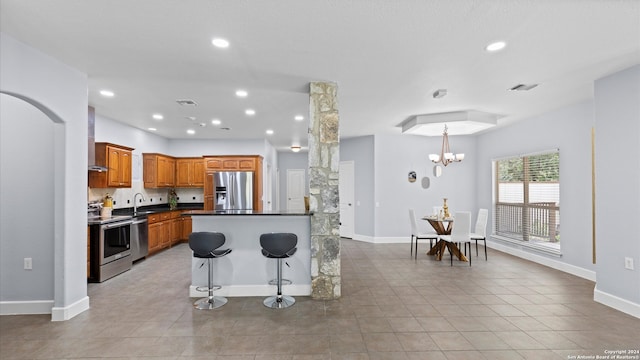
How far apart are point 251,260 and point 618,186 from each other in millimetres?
4541

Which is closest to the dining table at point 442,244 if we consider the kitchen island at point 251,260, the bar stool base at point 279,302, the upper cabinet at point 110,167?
the kitchen island at point 251,260

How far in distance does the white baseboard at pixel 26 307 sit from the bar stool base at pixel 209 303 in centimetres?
155

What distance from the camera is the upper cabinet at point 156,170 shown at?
6.98 m

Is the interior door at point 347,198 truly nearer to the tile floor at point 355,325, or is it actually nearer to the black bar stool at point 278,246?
the tile floor at point 355,325

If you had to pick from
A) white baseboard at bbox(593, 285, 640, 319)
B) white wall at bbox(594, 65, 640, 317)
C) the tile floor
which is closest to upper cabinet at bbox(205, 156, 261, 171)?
the tile floor

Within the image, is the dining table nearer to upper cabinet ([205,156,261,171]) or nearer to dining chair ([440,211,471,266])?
dining chair ([440,211,471,266])

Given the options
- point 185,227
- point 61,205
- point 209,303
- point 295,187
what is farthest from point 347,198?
point 61,205

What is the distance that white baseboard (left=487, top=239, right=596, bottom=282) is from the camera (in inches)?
185

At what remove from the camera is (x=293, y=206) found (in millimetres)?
11242

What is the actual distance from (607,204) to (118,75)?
19.9ft

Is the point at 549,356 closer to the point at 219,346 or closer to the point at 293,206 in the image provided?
the point at 219,346

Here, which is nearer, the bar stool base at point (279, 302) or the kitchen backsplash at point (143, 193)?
the bar stool base at point (279, 302)

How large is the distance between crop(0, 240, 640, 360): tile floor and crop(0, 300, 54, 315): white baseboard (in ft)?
0.28

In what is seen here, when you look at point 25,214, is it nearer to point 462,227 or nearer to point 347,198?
point 462,227
